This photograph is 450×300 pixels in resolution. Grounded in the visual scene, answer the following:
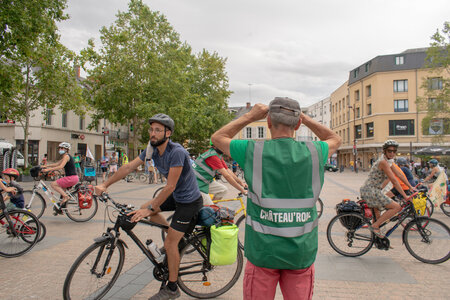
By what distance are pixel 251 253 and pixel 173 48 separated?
100ft

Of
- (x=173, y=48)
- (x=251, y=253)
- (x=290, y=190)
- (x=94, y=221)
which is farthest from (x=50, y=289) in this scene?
(x=173, y=48)

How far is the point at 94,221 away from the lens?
26.3 feet

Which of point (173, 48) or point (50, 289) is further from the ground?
point (173, 48)

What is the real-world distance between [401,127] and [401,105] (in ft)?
10.2

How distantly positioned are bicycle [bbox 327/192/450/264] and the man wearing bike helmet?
2812 millimetres

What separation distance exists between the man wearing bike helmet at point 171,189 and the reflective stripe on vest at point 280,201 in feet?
4.75

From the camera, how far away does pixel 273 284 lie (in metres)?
1.96

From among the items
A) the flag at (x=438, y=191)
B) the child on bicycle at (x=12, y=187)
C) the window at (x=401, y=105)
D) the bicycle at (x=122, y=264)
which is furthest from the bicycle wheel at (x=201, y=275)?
the window at (x=401, y=105)

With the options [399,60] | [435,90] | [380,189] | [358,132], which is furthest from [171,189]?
[358,132]

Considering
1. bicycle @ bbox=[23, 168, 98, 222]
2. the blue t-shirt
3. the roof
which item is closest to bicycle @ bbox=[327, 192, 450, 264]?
the blue t-shirt

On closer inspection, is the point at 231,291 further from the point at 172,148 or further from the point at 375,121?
the point at 375,121

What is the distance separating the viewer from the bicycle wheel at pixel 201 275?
11.8 ft

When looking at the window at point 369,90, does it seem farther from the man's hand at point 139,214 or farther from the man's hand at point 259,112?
the man's hand at point 259,112

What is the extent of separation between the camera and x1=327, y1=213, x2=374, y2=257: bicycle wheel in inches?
205
